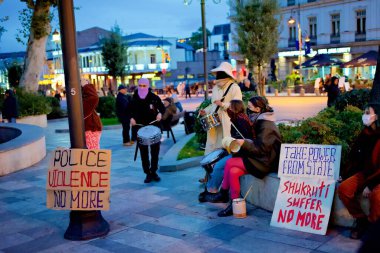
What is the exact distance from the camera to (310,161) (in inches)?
235

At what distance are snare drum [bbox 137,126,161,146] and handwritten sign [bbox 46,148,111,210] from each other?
231cm

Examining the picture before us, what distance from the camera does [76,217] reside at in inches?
234

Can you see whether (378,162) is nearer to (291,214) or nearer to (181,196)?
(291,214)

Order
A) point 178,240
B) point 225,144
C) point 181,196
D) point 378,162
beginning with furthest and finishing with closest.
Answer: point 181,196, point 225,144, point 178,240, point 378,162

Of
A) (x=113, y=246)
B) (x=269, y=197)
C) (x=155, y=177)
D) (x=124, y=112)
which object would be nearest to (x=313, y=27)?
(x=124, y=112)

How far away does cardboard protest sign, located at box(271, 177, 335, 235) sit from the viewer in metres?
5.63

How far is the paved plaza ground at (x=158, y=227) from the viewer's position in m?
5.36

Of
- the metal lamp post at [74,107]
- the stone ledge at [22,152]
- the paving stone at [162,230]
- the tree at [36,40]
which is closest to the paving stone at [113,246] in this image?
the metal lamp post at [74,107]

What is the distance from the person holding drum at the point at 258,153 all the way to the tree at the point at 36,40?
17.8 m

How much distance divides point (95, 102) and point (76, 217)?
2.98 m

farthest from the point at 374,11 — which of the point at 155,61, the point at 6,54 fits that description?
the point at 6,54

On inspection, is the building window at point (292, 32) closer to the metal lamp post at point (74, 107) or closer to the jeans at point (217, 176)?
the jeans at point (217, 176)

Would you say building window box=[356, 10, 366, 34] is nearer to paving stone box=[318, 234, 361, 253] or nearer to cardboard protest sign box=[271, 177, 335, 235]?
cardboard protest sign box=[271, 177, 335, 235]

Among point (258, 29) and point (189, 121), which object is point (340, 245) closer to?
point (189, 121)
